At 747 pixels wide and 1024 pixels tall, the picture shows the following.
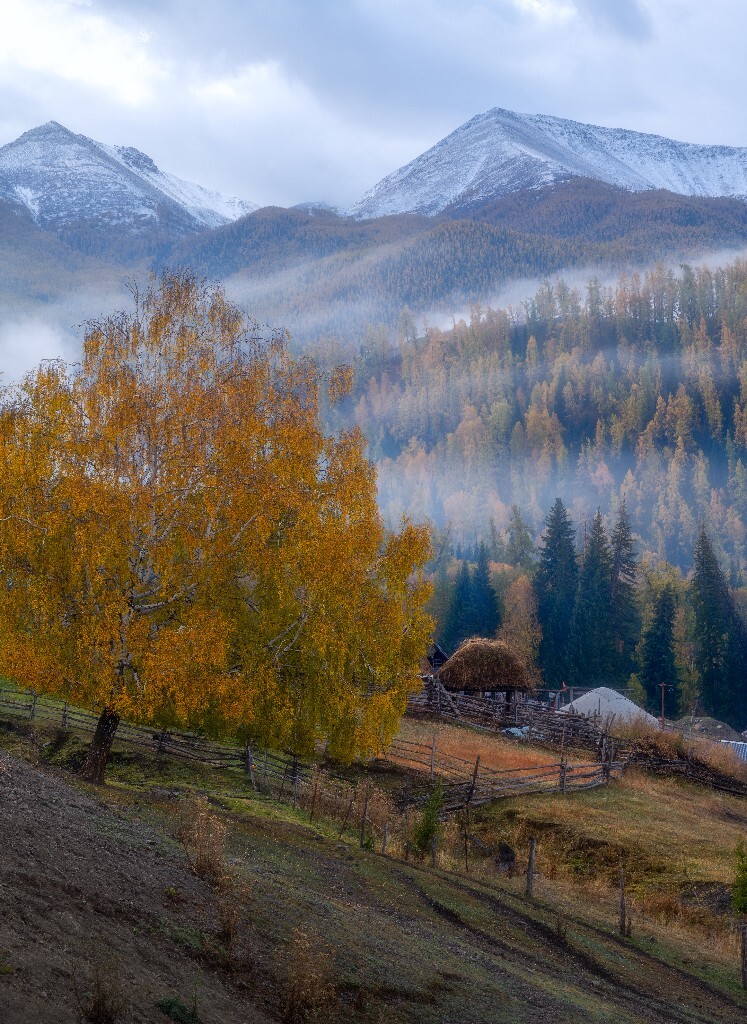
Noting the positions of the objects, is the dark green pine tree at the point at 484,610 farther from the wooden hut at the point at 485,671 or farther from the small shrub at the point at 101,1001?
→ the small shrub at the point at 101,1001

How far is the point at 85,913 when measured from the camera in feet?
28.4

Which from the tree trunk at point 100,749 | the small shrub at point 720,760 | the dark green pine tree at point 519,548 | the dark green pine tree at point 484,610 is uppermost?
the dark green pine tree at point 519,548

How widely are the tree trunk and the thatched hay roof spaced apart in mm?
39307

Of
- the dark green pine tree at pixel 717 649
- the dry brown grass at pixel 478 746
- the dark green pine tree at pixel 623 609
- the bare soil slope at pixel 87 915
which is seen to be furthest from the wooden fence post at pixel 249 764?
the dark green pine tree at pixel 717 649

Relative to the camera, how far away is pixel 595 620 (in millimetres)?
90375

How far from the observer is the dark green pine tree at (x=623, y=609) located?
87.4 meters

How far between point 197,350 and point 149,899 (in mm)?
11946

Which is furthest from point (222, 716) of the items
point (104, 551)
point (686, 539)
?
point (686, 539)

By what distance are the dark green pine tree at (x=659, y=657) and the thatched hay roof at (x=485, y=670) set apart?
29.0 meters

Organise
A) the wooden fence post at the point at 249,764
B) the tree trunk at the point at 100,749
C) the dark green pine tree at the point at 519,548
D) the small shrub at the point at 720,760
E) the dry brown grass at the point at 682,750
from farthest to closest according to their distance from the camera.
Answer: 1. the dark green pine tree at the point at 519,548
2. the small shrub at the point at 720,760
3. the dry brown grass at the point at 682,750
4. the wooden fence post at the point at 249,764
5. the tree trunk at the point at 100,749

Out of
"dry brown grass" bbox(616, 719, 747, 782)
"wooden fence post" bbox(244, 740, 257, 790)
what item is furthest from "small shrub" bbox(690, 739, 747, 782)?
"wooden fence post" bbox(244, 740, 257, 790)

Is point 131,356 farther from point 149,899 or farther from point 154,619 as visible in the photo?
point 149,899

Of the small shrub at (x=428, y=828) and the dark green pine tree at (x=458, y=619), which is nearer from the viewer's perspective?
the small shrub at (x=428, y=828)

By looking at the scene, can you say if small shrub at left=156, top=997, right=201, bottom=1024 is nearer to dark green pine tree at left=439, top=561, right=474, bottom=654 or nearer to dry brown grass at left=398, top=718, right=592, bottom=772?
dry brown grass at left=398, top=718, right=592, bottom=772
